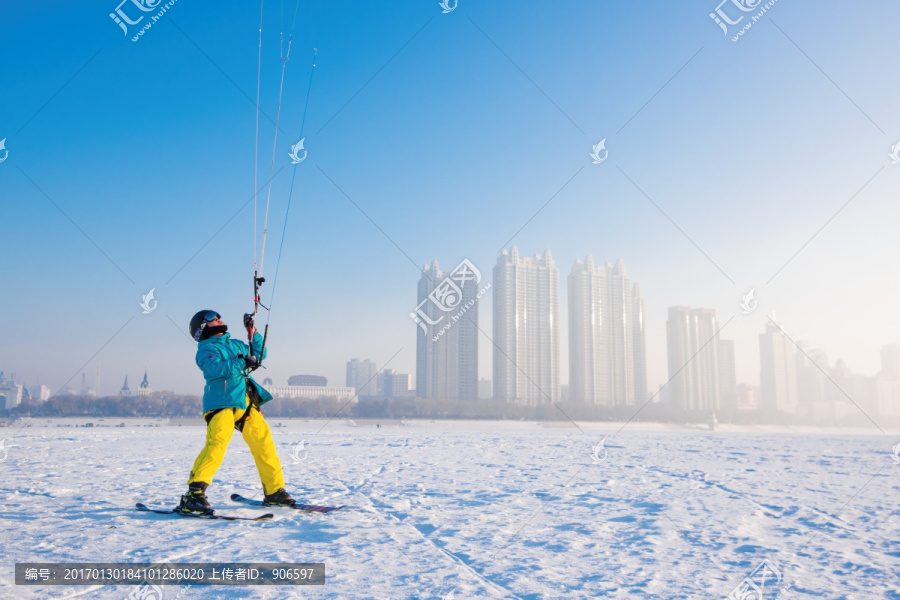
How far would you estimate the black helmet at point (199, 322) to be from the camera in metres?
5.10

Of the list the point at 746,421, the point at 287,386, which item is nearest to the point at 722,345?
the point at 746,421

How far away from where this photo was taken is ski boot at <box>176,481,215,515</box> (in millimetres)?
4430

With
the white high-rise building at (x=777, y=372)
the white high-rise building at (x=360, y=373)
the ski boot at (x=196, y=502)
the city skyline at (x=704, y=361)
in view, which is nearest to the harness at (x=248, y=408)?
the ski boot at (x=196, y=502)

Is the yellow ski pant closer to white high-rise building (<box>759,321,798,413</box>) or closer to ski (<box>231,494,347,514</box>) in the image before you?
ski (<box>231,494,347,514</box>)

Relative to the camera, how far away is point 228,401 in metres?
4.89

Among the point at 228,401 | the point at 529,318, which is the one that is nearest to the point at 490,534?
the point at 228,401

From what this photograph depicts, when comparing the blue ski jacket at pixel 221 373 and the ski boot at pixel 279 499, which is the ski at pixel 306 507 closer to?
the ski boot at pixel 279 499

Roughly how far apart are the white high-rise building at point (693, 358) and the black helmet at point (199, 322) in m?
78.6

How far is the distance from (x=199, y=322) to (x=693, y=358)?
301 feet

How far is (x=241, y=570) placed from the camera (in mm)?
3029

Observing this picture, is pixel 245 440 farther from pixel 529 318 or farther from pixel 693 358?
pixel 693 358

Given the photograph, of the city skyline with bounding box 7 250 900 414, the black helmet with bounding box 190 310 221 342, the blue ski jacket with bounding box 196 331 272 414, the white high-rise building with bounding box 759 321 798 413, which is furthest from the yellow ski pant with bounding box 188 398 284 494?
the white high-rise building with bounding box 759 321 798 413

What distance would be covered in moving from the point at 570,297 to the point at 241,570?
81.2 m

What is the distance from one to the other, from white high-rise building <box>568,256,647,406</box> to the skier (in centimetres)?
7725
